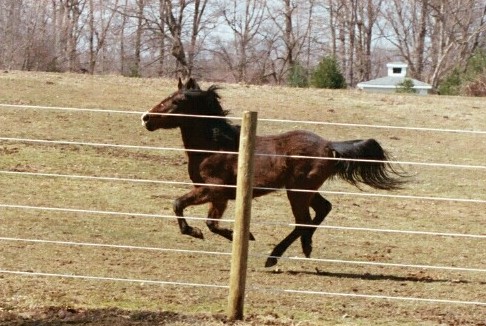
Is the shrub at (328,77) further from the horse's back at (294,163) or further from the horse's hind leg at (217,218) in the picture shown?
the horse's hind leg at (217,218)

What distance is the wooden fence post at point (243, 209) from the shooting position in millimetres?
6855

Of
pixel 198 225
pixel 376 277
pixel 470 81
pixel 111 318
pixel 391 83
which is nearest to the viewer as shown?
pixel 111 318

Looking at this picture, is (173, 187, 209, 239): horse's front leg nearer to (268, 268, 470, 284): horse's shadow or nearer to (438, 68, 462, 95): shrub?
(268, 268, 470, 284): horse's shadow

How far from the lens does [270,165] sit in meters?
9.98

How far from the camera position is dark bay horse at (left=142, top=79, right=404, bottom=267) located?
9.79 meters

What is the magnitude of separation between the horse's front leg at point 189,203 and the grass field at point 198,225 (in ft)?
0.97

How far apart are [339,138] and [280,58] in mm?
34050

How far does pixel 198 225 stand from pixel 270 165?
7.03 ft

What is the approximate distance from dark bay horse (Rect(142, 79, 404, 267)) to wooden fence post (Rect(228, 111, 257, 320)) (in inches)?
101

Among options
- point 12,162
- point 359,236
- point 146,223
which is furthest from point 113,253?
point 12,162

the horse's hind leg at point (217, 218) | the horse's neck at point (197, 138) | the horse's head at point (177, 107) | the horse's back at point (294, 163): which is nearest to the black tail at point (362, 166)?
the horse's back at point (294, 163)

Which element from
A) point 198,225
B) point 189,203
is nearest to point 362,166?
point 189,203

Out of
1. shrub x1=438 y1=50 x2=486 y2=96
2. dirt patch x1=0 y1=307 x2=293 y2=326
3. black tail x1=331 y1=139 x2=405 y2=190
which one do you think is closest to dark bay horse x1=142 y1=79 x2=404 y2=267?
black tail x1=331 y1=139 x2=405 y2=190

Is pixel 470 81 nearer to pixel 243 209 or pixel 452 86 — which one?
pixel 452 86
